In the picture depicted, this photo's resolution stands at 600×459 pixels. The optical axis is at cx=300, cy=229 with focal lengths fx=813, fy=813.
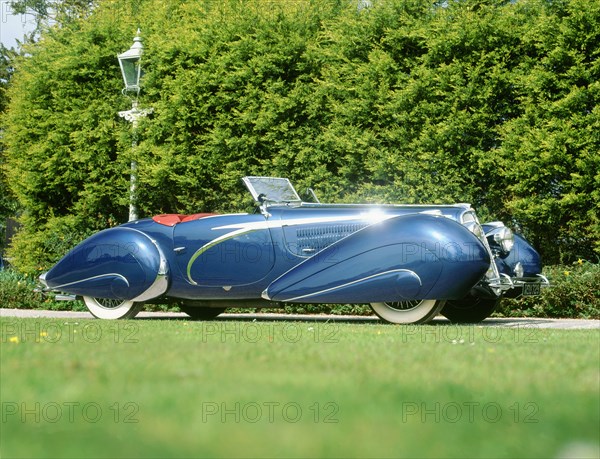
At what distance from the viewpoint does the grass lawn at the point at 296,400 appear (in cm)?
266

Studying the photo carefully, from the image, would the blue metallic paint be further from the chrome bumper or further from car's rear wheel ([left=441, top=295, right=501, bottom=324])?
car's rear wheel ([left=441, top=295, right=501, bottom=324])

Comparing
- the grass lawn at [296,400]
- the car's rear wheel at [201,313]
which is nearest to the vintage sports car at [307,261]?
the car's rear wheel at [201,313]

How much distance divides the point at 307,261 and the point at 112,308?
276 cm

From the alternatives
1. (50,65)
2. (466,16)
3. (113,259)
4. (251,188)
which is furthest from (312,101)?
(50,65)

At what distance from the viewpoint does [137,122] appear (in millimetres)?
13906

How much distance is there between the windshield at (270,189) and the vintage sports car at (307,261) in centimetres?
2

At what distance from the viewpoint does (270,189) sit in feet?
32.4

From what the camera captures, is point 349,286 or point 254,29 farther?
point 254,29

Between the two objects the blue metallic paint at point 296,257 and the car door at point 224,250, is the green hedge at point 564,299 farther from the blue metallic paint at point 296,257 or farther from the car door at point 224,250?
the car door at point 224,250

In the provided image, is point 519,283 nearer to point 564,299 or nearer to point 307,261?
point 564,299

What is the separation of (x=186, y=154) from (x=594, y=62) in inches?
254

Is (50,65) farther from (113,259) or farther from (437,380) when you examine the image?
(437,380)

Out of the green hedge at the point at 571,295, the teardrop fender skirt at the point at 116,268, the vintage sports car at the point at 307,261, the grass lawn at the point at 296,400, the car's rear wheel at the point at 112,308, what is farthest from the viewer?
the green hedge at the point at 571,295

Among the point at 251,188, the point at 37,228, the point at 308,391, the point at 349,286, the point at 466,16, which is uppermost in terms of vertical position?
the point at 466,16
